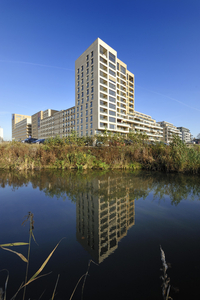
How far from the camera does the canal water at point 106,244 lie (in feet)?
5.87

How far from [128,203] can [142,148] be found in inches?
368

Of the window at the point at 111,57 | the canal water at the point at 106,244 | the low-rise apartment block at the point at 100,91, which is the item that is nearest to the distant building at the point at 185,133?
the low-rise apartment block at the point at 100,91

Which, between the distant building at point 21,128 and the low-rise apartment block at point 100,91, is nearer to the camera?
the low-rise apartment block at point 100,91

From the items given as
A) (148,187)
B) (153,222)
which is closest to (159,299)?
(153,222)

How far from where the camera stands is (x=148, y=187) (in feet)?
21.7

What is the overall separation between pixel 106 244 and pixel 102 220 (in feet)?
2.93

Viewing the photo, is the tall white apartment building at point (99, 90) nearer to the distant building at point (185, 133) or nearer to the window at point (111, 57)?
the window at point (111, 57)

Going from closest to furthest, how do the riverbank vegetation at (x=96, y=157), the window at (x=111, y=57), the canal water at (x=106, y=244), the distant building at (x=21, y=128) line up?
the canal water at (x=106, y=244)
the riverbank vegetation at (x=96, y=157)
the window at (x=111, y=57)
the distant building at (x=21, y=128)

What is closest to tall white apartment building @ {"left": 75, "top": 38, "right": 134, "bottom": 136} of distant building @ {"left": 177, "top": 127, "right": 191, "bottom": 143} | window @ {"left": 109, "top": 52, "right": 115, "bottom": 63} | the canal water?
window @ {"left": 109, "top": 52, "right": 115, "bottom": 63}

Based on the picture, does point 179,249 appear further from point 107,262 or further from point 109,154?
point 109,154

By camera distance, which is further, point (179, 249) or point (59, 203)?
point (59, 203)

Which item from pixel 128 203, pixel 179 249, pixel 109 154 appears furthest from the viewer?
pixel 109 154

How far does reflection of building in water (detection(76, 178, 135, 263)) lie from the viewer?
2592 millimetres

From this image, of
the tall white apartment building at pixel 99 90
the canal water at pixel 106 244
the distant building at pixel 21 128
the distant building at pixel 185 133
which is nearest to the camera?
the canal water at pixel 106 244
